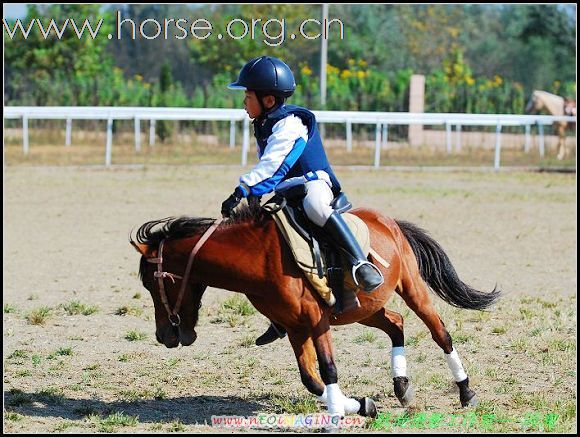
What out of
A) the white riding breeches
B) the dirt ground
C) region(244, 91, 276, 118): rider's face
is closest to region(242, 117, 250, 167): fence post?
the dirt ground

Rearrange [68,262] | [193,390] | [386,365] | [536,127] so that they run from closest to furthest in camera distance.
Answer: [193,390], [386,365], [68,262], [536,127]

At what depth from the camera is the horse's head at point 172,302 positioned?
222 inches

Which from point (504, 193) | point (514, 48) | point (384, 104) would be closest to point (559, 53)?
point (514, 48)

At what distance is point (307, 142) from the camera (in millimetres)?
5680

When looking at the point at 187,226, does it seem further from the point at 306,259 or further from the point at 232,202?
the point at 306,259

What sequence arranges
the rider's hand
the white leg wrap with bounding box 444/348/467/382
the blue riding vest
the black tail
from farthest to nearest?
1. the black tail
2. the white leg wrap with bounding box 444/348/467/382
3. the blue riding vest
4. the rider's hand

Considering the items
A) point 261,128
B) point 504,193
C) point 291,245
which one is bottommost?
point 504,193

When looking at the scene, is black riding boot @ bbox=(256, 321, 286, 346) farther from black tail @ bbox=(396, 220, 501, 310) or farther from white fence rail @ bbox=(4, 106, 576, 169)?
white fence rail @ bbox=(4, 106, 576, 169)

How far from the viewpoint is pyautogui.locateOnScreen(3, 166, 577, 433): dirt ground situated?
19.7 ft

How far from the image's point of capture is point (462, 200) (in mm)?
17938

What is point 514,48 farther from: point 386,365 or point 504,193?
point 386,365

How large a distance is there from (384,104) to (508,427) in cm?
3036

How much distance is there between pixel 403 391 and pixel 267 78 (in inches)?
80.5

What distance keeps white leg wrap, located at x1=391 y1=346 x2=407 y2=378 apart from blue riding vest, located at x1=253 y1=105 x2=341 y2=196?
124 centimetres
